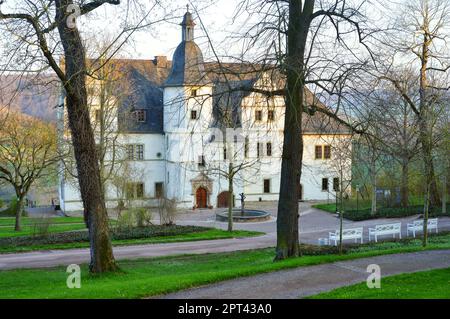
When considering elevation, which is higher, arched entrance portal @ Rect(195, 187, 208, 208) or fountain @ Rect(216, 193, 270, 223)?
arched entrance portal @ Rect(195, 187, 208, 208)

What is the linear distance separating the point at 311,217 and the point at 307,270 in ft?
89.9

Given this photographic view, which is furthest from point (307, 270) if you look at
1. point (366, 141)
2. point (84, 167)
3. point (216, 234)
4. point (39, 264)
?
point (216, 234)

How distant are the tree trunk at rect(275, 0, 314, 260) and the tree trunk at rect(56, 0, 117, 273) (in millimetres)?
4736

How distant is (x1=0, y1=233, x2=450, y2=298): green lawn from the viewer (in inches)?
445

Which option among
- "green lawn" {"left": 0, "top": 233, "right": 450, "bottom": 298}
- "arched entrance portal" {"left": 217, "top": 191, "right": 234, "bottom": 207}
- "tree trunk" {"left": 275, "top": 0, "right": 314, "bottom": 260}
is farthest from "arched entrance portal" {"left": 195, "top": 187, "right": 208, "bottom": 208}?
"tree trunk" {"left": 275, "top": 0, "right": 314, "bottom": 260}

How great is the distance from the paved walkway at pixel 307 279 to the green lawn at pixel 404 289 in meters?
0.51

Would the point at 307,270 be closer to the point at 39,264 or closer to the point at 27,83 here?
the point at 27,83

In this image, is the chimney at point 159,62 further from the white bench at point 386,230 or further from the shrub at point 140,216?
the white bench at point 386,230

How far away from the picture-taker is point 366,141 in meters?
15.0

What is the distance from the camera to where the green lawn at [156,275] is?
11305 mm

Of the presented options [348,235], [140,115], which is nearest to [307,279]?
[348,235]

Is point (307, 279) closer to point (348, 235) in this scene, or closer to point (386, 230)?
point (348, 235)

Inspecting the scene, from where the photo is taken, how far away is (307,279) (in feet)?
39.8

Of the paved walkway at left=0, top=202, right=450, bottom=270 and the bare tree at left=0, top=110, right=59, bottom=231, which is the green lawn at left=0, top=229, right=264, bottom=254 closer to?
the paved walkway at left=0, top=202, right=450, bottom=270
